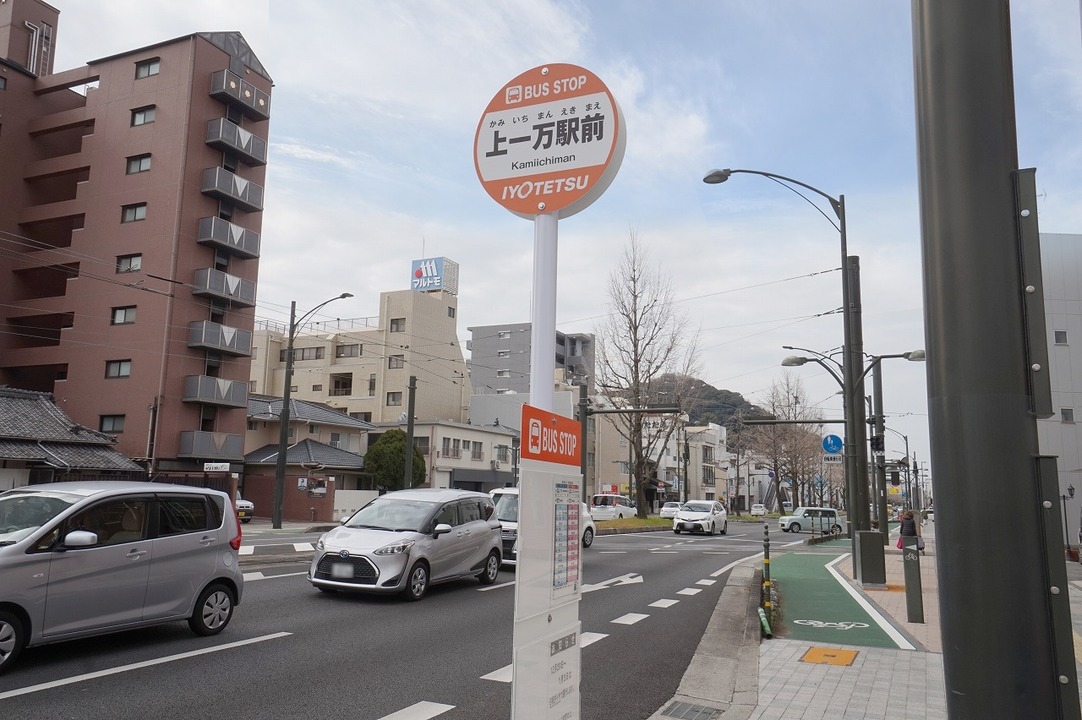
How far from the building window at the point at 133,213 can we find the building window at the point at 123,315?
14.8ft

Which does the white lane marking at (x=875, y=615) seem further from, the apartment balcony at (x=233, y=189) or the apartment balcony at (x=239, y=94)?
the apartment balcony at (x=239, y=94)

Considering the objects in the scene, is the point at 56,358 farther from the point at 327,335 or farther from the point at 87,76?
the point at 327,335

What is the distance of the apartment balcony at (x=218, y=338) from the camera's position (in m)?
38.9

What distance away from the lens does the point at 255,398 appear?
50000mm

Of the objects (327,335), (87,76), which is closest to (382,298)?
(327,335)

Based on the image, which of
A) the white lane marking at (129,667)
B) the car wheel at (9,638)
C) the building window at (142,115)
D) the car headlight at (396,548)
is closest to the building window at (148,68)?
the building window at (142,115)

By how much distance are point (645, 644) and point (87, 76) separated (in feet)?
149

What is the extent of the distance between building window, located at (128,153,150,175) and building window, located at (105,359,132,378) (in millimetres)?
9674

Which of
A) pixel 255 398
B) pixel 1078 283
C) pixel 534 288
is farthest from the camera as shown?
pixel 255 398

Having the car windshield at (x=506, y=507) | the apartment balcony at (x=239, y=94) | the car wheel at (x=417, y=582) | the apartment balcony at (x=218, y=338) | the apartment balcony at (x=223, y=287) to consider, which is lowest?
the car wheel at (x=417, y=582)

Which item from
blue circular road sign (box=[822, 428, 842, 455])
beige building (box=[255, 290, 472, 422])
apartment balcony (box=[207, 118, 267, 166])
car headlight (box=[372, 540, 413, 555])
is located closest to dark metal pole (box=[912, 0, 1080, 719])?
car headlight (box=[372, 540, 413, 555])

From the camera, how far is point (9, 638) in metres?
6.91

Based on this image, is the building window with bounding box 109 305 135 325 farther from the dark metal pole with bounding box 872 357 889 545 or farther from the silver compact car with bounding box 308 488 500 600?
the dark metal pole with bounding box 872 357 889 545

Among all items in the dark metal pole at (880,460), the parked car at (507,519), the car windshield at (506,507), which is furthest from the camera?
the dark metal pole at (880,460)
